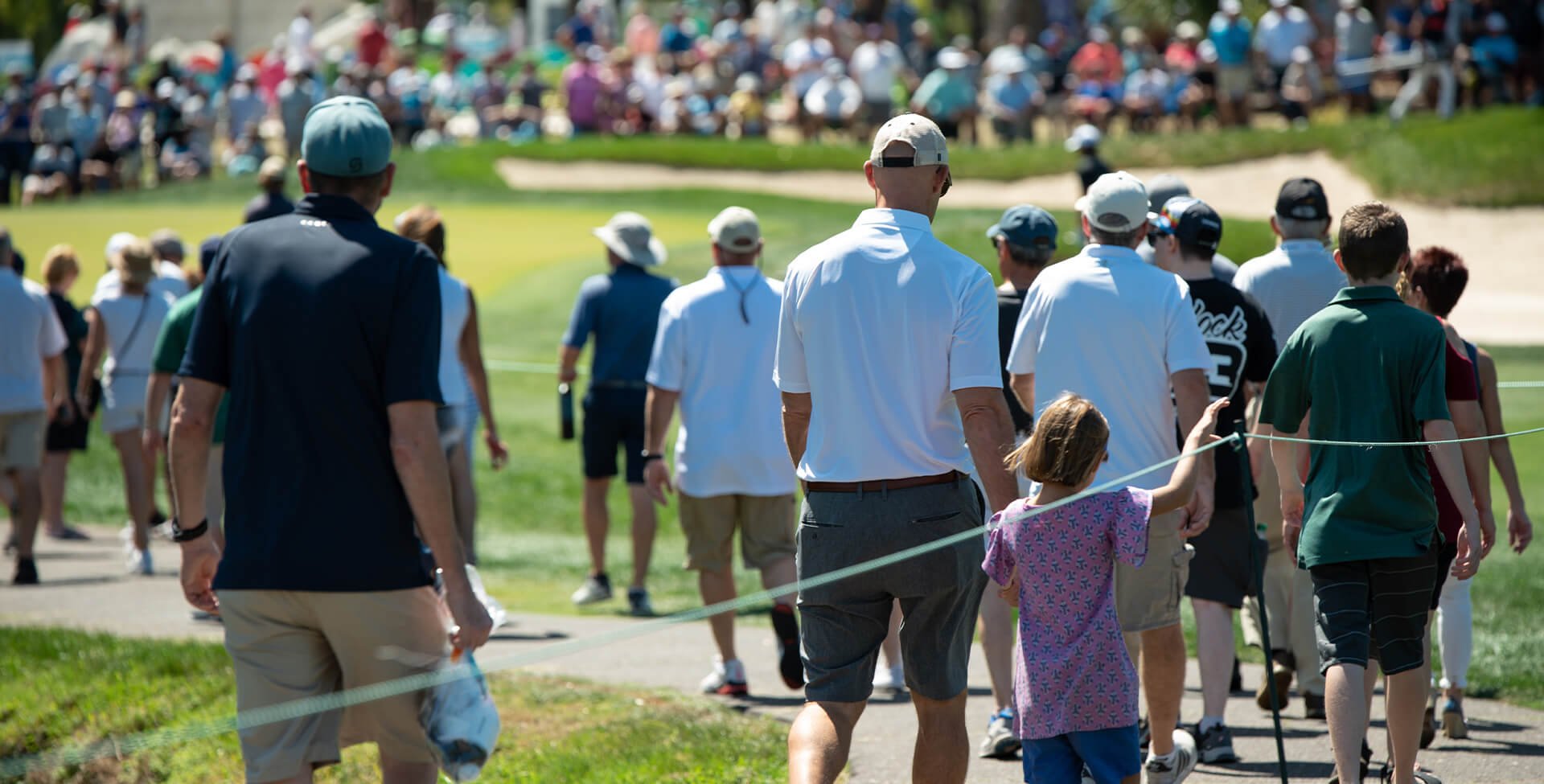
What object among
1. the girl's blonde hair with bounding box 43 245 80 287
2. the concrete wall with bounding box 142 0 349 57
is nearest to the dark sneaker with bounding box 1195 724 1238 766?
the girl's blonde hair with bounding box 43 245 80 287

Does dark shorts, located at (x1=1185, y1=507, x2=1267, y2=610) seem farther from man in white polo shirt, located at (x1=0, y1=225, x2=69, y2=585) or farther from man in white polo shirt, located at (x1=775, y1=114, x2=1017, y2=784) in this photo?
man in white polo shirt, located at (x1=0, y1=225, x2=69, y2=585)

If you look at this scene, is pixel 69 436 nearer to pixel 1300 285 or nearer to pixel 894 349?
pixel 1300 285

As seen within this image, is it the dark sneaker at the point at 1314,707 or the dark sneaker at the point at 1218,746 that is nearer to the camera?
the dark sneaker at the point at 1218,746

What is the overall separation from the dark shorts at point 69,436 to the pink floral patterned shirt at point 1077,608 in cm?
939

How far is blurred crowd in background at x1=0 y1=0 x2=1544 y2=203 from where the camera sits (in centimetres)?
2678

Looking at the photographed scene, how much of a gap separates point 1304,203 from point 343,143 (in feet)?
13.6

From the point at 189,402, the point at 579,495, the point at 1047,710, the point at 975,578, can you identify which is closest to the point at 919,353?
the point at 975,578

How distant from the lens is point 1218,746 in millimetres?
6090

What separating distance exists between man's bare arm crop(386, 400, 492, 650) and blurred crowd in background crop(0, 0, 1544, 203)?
24.0 metres

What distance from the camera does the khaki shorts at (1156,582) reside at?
216 inches

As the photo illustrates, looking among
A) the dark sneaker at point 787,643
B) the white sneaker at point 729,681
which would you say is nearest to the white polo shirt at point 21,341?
the white sneaker at point 729,681

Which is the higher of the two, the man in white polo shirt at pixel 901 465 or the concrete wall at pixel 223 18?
the concrete wall at pixel 223 18

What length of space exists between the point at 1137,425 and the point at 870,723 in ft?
6.78

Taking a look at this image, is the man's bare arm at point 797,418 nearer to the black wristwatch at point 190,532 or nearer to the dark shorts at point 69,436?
the black wristwatch at point 190,532
